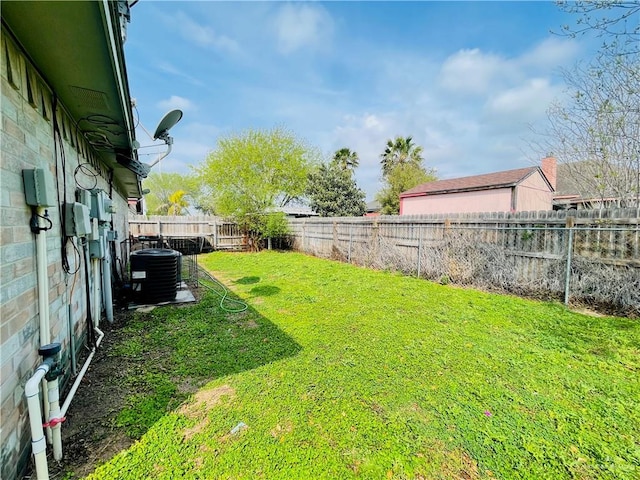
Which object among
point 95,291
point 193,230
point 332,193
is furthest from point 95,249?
point 332,193

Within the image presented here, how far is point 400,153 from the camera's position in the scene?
1071 inches

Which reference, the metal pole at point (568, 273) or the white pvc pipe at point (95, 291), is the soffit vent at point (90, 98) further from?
the metal pole at point (568, 273)

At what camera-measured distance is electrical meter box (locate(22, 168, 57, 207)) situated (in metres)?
1.68

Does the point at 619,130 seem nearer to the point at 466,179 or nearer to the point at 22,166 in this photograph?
the point at 22,166

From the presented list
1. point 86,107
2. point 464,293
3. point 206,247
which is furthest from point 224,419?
point 206,247

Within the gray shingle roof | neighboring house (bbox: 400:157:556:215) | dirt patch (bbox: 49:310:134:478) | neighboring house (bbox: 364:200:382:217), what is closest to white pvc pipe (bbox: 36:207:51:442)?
dirt patch (bbox: 49:310:134:478)

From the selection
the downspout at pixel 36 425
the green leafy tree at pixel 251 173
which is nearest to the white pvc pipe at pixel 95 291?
the downspout at pixel 36 425

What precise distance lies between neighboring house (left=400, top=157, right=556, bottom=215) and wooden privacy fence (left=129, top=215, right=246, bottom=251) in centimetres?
1170

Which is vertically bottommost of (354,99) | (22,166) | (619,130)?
(22,166)

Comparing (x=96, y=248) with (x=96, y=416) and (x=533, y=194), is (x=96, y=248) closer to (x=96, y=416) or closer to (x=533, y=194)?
(x=96, y=416)

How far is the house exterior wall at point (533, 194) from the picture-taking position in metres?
13.9

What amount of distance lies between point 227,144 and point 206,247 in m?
5.26

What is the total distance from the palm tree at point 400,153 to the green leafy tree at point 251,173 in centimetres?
1420

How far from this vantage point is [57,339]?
7.47ft
